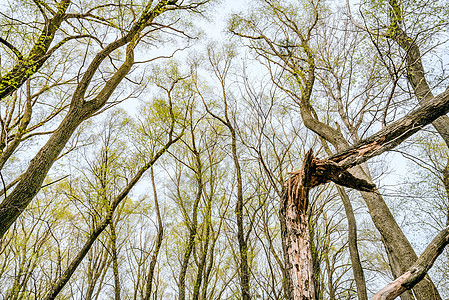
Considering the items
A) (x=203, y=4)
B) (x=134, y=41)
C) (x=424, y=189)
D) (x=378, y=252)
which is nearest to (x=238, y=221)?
(x=134, y=41)

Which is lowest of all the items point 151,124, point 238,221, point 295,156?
point 238,221

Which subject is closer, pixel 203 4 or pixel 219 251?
pixel 203 4

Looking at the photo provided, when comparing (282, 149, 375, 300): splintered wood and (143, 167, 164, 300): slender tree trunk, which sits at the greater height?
(143, 167, 164, 300): slender tree trunk

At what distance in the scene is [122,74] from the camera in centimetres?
489

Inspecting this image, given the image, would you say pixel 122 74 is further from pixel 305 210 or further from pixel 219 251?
pixel 219 251

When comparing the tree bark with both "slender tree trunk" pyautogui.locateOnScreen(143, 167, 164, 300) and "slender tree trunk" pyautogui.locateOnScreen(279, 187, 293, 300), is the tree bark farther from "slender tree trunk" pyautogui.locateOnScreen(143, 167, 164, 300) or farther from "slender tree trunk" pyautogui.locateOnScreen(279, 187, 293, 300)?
"slender tree trunk" pyautogui.locateOnScreen(143, 167, 164, 300)

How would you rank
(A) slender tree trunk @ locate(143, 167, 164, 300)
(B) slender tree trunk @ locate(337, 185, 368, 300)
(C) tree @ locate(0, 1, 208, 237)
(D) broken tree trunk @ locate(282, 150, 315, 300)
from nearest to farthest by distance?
(D) broken tree trunk @ locate(282, 150, 315, 300) < (C) tree @ locate(0, 1, 208, 237) < (B) slender tree trunk @ locate(337, 185, 368, 300) < (A) slender tree trunk @ locate(143, 167, 164, 300)

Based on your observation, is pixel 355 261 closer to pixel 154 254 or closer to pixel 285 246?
pixel 285 246

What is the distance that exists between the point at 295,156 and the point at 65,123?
5855mm

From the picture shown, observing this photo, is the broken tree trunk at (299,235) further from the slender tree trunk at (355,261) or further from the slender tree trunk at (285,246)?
the slender tree trunk at (355,261)

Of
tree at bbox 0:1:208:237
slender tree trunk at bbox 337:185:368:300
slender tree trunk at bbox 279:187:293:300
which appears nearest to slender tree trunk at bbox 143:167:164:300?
tree at bbox 0:1:208:237

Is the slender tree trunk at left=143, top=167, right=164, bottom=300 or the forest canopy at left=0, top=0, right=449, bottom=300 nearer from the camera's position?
the forest canopy at left=0, top=0, right=449, bottom=300

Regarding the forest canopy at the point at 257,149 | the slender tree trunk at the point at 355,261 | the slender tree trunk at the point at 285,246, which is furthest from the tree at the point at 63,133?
the slender tree trunk at the point at 355,261

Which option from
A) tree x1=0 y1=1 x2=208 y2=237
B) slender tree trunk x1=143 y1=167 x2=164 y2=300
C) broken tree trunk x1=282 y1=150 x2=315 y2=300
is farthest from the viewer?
slender tree trunk x1=143 y1=167 x2=164 y2=300
